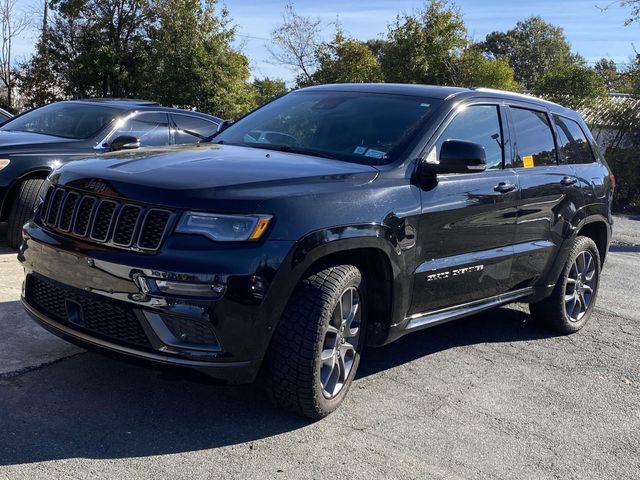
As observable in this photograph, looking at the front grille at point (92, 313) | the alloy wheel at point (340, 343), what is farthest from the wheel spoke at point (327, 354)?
the front grille at point (92, 313)

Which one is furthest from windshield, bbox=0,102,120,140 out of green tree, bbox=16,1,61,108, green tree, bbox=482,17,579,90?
green tree, bbox=482,17,579,90

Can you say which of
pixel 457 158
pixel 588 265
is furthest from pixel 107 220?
pixel 588 265

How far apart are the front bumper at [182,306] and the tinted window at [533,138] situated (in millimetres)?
2601

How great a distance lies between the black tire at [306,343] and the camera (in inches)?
139

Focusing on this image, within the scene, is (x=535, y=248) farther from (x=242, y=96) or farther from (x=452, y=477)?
(x=242, y=96)

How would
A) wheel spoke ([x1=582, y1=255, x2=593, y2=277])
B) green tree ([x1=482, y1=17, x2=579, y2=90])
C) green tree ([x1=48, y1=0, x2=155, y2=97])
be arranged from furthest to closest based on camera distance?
green tree ([x1=482, y1=17, x2=579, y2=90]), green tree ([x1=48, y1=0, x2=155, y2=97]), wheel spoke ([x1=582, y1=255, x2=593, y2=277])

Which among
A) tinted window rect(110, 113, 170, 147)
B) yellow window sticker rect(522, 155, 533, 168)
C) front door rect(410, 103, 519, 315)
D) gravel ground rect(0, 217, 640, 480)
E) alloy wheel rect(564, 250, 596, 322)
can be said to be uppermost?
tinted window rect(110, 113, 170, 147)

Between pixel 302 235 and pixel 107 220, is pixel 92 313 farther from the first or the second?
pixel 302 235

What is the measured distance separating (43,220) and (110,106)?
15.4 feet

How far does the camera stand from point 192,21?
66.0ft

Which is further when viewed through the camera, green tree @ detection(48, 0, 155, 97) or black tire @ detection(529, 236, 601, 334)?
green tree @ detection(48, 0, 155, 97)

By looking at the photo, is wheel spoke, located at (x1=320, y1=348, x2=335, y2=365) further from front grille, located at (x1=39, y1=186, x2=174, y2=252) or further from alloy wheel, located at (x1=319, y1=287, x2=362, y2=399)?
front grille, located at (x1=39, y1=186, x2=174, y2=252)

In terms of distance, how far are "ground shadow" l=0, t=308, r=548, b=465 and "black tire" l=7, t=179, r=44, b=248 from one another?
3023 millimetres

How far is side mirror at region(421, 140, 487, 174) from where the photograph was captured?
4.15 meters
